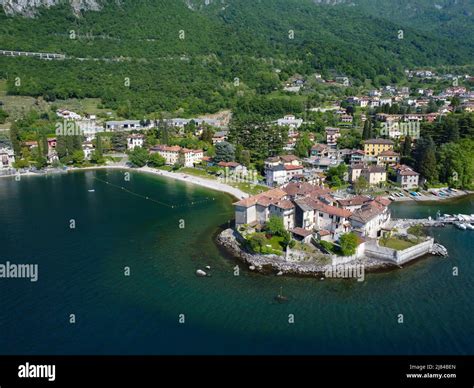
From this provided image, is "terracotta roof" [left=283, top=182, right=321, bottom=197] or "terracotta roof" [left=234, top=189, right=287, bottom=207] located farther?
"terracotta roof" [left=283, top=182, right=321, bottom=197]

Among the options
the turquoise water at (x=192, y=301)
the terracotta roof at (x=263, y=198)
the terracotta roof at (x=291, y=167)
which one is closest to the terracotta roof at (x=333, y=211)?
the terracotta roof at (x=263, y=198)

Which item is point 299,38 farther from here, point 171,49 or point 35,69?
point 35,69

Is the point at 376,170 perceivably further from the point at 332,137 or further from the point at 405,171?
the point at 332,137

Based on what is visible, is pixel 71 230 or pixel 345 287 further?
pixel 71 230

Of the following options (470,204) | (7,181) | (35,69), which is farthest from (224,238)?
(35,69)

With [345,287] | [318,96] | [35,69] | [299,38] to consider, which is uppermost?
[299,38]

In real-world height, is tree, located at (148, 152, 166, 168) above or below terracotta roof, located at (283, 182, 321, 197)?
above

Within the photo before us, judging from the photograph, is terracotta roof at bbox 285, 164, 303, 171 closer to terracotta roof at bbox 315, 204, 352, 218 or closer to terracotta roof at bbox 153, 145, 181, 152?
terracotta roof at bbox 315, 204, 352, 218

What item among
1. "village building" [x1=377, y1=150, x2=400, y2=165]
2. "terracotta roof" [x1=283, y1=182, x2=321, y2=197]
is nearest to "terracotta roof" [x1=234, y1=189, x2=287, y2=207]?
"terracotta roof" [x1=283, y1=182, x2=321, y2=197]
